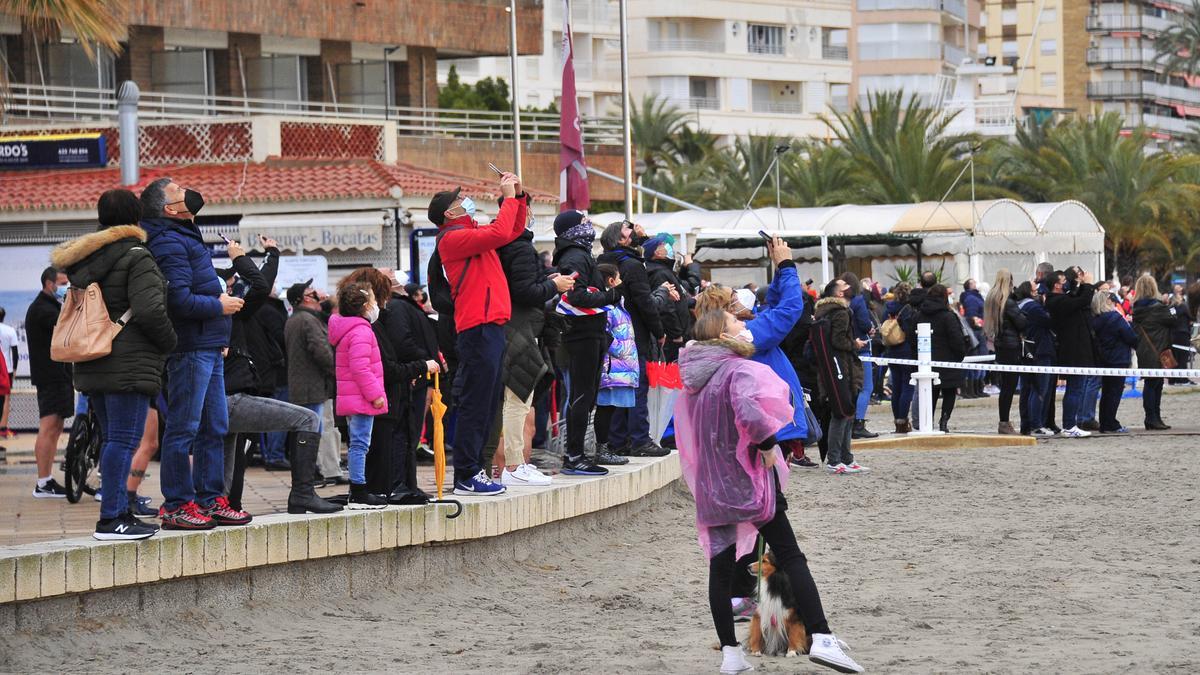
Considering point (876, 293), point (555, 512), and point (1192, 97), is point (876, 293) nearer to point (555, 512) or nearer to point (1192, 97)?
point (555, 512)

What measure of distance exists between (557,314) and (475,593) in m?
2.89

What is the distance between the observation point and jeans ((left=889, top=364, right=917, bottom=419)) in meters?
21.6

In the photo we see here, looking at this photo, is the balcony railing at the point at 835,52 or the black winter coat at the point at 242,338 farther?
the balcony railing at the point at 835,52

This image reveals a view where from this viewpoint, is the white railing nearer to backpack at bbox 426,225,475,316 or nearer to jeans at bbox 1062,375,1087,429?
jeans at bbox 1062,375,1087,429

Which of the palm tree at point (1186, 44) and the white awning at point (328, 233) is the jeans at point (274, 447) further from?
the palm tree at point (1186, 44)

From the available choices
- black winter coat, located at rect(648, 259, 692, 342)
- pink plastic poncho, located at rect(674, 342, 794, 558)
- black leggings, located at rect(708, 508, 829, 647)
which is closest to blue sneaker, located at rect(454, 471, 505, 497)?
black winter coat, located at rect(648, 259, 692, 342)

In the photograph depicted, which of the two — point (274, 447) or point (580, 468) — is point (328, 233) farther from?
point (580, 468)

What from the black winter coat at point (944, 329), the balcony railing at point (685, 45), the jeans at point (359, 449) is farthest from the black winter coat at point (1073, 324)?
the balcony railing at point (685, 45)

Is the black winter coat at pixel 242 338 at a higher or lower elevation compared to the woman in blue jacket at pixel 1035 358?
higher

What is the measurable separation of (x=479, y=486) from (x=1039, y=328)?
38.1ft

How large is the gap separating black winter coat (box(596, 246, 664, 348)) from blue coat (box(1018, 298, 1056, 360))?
8.62 m

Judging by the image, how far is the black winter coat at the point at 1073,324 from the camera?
70.4ft

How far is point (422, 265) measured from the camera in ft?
68.2

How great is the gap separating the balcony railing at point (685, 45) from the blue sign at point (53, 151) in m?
62.0
